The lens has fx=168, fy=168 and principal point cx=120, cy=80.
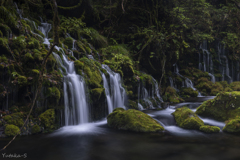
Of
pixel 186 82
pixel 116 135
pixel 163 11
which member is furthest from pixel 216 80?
pixel 116 135

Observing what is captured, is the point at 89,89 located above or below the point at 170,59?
below

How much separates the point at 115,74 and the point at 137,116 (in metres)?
4.33

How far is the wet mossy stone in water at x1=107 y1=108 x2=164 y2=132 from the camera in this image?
6.24 meters

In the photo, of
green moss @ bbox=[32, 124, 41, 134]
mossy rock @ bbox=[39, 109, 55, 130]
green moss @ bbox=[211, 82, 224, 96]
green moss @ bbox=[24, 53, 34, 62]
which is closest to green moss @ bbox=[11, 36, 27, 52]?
green moss @ bbox=[24, 53, 34, 62]

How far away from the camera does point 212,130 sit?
238 inches

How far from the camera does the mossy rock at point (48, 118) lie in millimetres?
6074

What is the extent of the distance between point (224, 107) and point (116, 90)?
18.0ft

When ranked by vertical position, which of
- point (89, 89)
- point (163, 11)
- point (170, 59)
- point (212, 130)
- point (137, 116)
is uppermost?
point (163, 11)

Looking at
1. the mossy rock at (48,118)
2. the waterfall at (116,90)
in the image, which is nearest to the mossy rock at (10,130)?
the mossy rock at (48,118)

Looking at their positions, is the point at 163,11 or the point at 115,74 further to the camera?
the point at 163,11

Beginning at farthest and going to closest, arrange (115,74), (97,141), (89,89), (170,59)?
1. (170,59)
2. (115,74)
3. (89,89)
4. (97,141)

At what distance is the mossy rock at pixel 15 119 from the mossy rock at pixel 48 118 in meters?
0.63

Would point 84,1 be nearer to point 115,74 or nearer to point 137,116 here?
point 115,74

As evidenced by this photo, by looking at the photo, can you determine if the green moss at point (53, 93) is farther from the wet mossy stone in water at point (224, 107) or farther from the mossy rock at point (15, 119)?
the wet mossy stone in water at point (224, 107)
